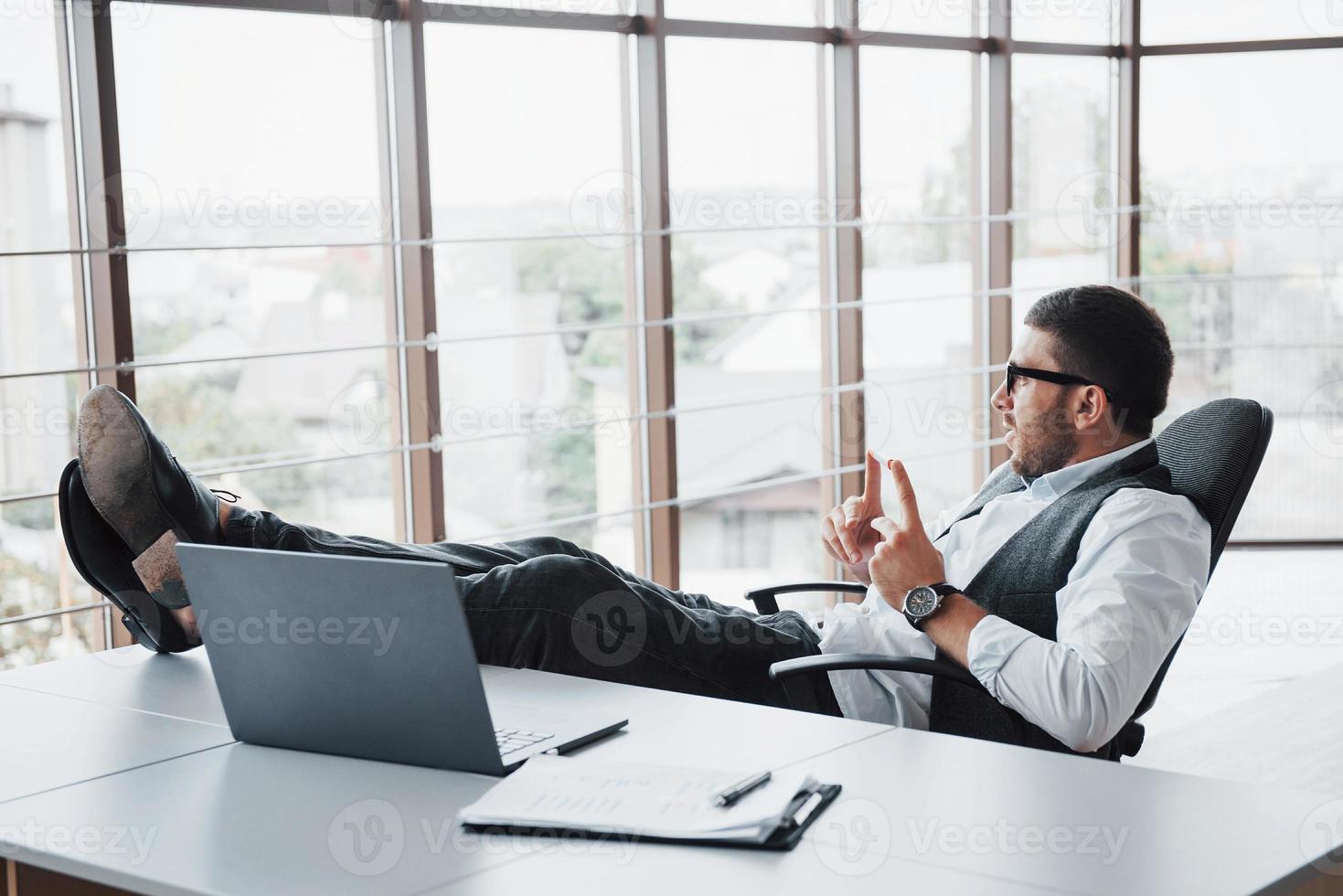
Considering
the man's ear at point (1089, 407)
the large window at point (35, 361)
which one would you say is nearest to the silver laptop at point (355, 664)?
the man's ear at point (1089, 407)

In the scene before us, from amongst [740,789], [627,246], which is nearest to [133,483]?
[740,789]

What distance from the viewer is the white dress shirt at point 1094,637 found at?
1716 mm

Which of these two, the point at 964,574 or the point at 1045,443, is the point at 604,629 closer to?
the point at 964,574

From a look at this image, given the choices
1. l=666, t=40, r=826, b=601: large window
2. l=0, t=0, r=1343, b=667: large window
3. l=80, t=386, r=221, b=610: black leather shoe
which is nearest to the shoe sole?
l=80, t=386, r=221, b=610: black leather shoe

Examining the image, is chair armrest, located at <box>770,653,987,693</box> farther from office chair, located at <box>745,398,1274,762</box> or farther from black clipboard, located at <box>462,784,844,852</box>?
black clipboard, located at <box>462,784,844,852</box>

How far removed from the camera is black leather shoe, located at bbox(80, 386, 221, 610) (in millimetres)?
1989

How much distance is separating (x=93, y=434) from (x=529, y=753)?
0.98 metres

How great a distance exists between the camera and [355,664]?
1.35 metres

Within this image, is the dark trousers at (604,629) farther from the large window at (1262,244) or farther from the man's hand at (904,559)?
the large window at (1262,244)

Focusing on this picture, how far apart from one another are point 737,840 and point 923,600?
85 cm

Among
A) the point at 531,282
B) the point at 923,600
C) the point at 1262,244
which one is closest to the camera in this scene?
the point at 923,600

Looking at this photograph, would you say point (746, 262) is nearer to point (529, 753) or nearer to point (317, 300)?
point (317, 300)

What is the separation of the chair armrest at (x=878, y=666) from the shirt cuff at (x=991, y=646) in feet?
0.07

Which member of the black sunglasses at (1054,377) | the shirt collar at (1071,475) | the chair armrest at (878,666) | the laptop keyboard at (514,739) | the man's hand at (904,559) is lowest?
the chair armrest at (878,666)
